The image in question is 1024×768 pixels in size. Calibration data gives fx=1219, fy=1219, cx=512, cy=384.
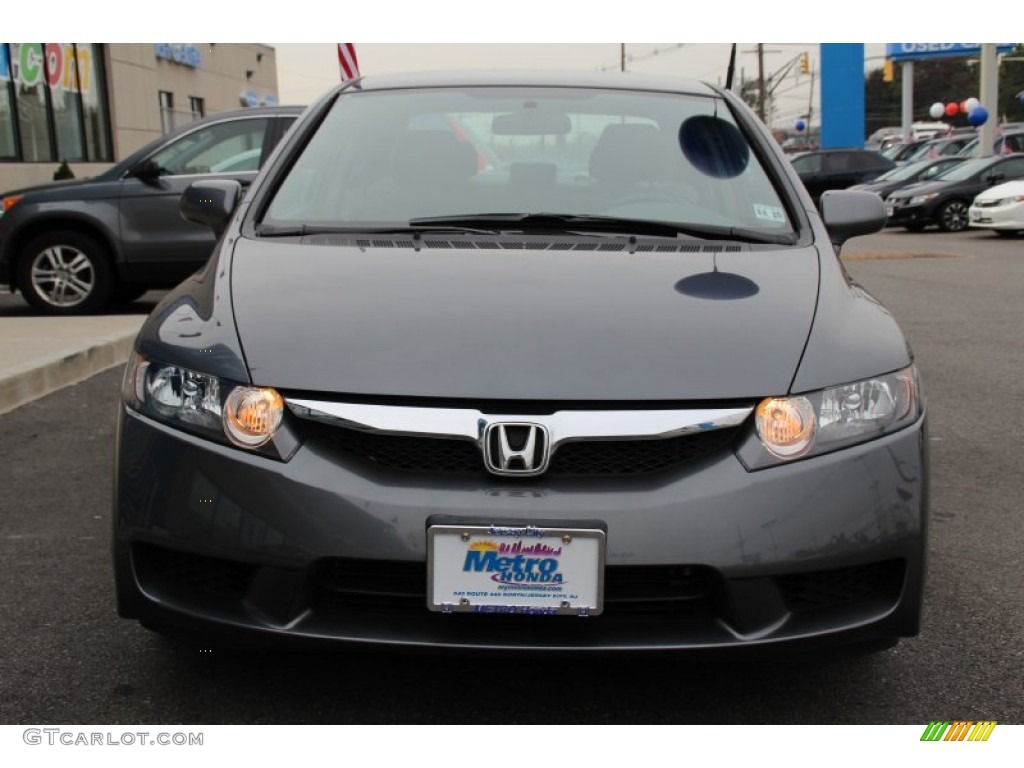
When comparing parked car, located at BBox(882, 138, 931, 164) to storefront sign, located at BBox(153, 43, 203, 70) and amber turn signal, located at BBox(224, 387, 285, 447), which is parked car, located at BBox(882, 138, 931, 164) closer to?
storefront sign, located at BBox(153, 43, 203, 70)

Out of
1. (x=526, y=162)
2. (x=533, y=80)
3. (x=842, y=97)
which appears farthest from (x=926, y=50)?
(x=526, y=162)

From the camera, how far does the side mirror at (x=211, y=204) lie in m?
3.60

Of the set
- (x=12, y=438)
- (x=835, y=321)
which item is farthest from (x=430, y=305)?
(x=12, y=438)

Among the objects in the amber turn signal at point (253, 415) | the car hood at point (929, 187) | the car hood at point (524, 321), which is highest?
the car hood at point (524, 321)

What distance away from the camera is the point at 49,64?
73.5 feet

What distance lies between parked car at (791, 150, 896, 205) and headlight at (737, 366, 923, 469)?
26144 millimetres

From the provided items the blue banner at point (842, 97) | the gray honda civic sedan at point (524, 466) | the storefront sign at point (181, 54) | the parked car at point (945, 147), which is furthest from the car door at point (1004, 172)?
the blue banner at point (842, 97)

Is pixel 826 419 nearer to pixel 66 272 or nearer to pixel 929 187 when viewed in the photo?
pixel 66 272

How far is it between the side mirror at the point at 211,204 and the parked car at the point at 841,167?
83.3 ft

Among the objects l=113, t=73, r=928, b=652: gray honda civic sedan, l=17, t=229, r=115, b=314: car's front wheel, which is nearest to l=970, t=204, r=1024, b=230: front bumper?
l=17, t=229, r=115, b=314: car's front wheel

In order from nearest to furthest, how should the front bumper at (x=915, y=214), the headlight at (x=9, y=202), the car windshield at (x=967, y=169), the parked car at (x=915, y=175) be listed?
the headlight at (x=9, y=202)
the front bumper at (x=915, y=214)
the car windshield at (x=967, y=169)
the parked car at (x=915, y=175)

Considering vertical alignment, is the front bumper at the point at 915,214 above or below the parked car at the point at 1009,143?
below

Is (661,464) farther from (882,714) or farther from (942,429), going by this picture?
(942,429)
